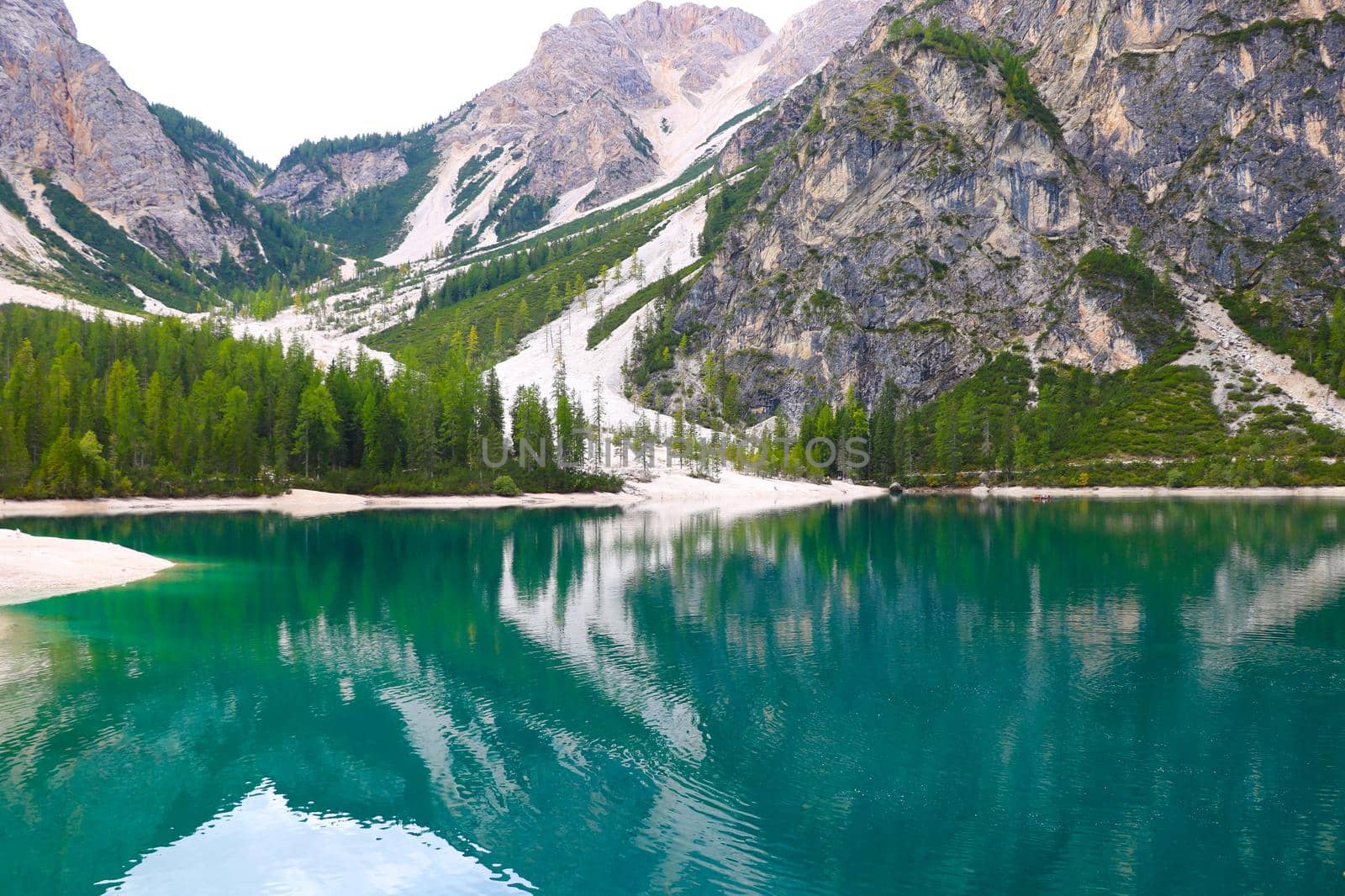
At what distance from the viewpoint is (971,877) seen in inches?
613

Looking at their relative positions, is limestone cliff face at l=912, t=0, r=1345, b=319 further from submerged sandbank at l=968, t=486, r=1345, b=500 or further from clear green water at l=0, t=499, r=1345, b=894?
clear green water at l=0, t=499, r=1345, b=894

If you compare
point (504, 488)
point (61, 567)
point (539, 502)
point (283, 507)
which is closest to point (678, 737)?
point (61, 567)

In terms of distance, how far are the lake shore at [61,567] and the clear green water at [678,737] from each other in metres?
2.78

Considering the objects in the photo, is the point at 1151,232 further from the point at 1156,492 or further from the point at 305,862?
the point at 305,862

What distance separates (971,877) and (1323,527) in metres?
83.3

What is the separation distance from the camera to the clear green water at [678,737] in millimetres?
16406

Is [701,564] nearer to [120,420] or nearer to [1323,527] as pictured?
[1323,527]

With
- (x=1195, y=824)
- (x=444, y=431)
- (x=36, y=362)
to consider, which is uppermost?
(x=36, y=362)

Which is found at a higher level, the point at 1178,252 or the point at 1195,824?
the point at 1178,252

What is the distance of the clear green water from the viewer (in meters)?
Answer: 16.4

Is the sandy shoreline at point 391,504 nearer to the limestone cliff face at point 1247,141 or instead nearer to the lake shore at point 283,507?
the lake shore at point 283,507

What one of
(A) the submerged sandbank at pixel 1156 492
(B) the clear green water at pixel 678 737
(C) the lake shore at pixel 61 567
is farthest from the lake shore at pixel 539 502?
(B) the clear green water at pixel 678 737

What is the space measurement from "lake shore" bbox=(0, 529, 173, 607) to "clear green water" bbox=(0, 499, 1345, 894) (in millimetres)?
2783

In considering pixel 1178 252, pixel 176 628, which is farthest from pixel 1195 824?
pixel 1178 252
